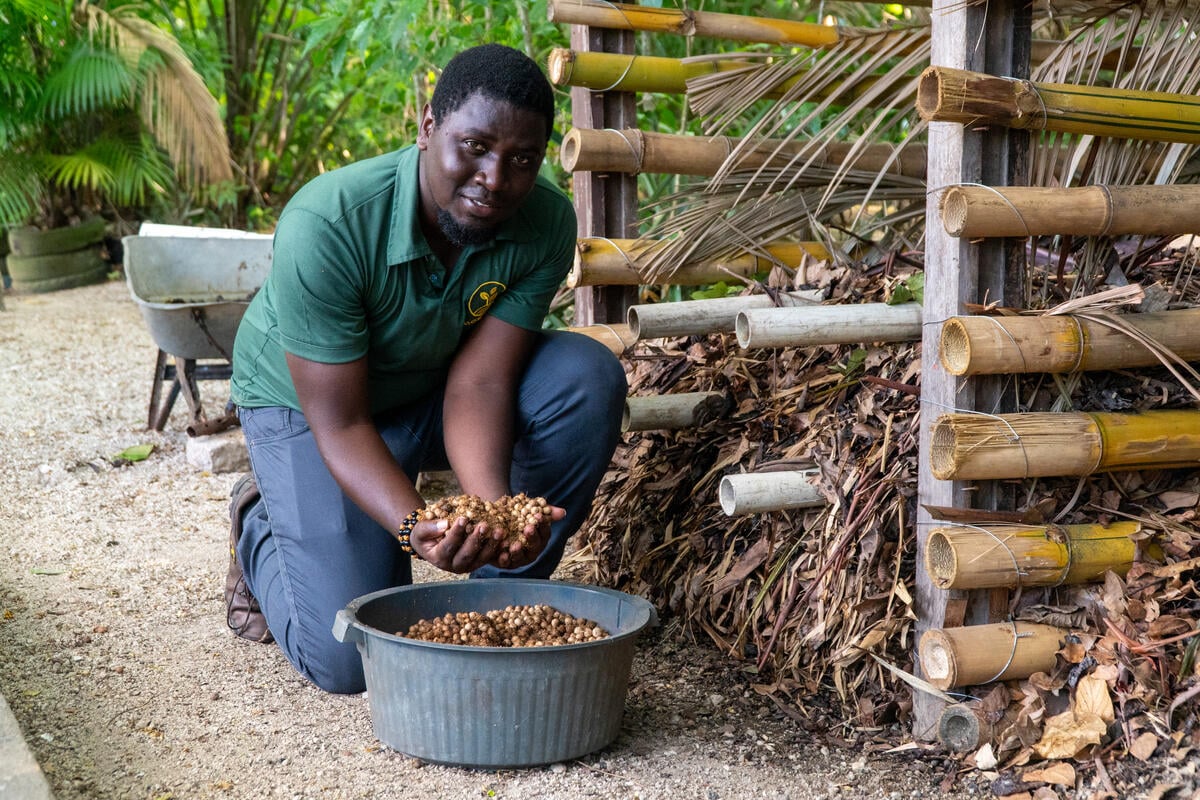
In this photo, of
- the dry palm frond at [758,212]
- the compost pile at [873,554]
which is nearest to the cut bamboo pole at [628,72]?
the dry palm frond at [758,212]

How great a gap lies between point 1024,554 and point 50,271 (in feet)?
28.0

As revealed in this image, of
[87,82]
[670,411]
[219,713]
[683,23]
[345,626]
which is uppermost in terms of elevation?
[87,82]

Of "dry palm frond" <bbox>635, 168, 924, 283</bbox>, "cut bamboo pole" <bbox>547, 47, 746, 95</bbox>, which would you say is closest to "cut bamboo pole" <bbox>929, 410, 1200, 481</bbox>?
"dry palm frond" <bbox>635, 168, 924, 283</bbox>

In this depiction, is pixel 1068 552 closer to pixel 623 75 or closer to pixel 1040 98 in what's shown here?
pixel 1040 98

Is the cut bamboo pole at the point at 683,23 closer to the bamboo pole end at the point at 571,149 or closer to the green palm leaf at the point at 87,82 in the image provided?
the bamboo pole end at the point at 571,149

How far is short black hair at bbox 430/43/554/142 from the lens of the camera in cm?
227

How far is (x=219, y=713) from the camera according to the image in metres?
2.55

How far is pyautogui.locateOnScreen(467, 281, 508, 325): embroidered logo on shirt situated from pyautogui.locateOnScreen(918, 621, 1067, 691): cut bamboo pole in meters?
1.20

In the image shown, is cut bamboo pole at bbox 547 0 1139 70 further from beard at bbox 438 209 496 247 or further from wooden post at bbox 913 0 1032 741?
beard at bbox 438 209 496 247

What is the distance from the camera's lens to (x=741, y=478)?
8.52 ft

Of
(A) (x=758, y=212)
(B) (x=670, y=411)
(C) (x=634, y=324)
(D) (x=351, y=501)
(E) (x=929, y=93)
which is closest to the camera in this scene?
(E) (x=929, y=93)

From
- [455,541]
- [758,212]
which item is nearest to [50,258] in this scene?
[758,212]

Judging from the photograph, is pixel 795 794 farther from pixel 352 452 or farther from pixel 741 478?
pixel 352 452

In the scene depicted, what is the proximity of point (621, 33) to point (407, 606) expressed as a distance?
1.94m
